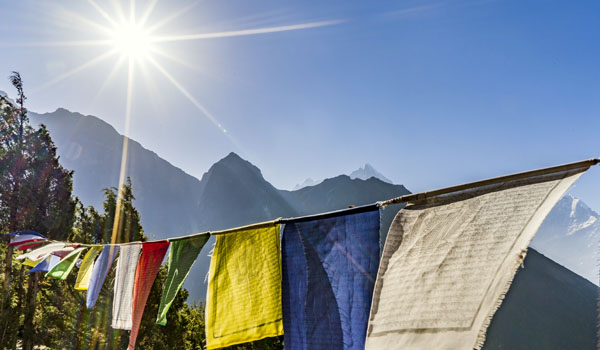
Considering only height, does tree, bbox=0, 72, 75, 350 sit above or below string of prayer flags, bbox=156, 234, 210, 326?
above

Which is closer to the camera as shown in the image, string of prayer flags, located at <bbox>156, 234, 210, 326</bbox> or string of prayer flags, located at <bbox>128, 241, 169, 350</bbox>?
string of prayer flags, located at <bbox>156, 234, 210, 326</bbox>

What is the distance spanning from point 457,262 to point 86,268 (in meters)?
7.12

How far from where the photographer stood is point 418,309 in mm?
1642

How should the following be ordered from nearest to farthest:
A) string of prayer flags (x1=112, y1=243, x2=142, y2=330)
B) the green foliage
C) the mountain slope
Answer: string of prayer flags (x1=112, y1=243, x2=142, y2=330)
the green foliage
the mountain slope

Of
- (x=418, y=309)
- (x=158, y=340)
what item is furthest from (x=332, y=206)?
(x=418, y=309)

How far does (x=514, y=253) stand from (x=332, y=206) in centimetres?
17665

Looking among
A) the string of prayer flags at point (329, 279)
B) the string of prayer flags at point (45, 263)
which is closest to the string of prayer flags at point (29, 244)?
the string of prayer flags at point (45, 263)

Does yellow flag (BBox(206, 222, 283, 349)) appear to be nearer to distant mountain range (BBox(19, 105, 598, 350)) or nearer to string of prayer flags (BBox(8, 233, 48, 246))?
string of prayer flags (BBox(8, 233, 48, 246))

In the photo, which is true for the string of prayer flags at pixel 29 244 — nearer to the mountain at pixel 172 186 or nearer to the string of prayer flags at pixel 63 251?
the string of prayer flags at pixel 63 251

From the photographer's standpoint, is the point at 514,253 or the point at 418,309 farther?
the point at 418,309

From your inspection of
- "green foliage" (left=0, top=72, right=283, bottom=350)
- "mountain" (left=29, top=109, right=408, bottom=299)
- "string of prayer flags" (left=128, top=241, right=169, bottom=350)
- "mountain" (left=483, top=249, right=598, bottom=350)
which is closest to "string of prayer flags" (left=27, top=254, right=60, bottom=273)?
"string of prayer flags" (left=128, top=241, right=169, bottom=350)

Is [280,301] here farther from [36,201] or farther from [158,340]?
[36,201]

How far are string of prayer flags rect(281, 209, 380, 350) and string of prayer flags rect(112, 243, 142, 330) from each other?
2997mm

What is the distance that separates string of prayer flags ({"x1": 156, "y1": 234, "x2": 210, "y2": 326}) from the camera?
4.02 m
